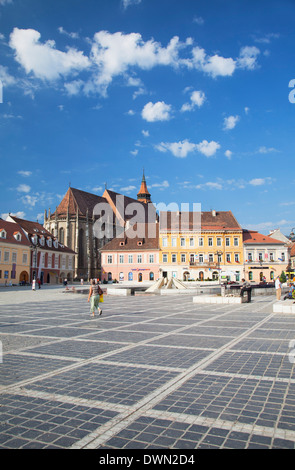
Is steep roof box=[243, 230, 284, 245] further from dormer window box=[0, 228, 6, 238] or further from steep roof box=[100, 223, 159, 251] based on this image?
dormer window box=[0, 228, 6, 238]

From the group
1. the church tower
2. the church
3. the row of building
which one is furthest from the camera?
Result: the church tower

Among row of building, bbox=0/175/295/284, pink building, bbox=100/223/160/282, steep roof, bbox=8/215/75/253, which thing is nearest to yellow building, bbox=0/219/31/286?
row of building, bbox=0/175/295/284

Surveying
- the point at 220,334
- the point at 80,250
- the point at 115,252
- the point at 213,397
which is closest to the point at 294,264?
the point at 115,252

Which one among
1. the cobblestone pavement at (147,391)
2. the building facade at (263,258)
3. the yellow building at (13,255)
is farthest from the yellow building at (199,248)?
the cobblestone pavement at (147,391)

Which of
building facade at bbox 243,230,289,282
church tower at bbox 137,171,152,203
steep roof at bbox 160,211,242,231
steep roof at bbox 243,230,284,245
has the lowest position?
building facade at bbox 243,230,289,282

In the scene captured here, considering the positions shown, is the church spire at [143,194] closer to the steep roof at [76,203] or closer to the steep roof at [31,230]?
the steep roof at [76,203]

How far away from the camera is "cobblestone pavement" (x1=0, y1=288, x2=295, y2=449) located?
11.5 feet

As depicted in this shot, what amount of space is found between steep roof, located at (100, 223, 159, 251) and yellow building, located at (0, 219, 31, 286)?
13.9 meters

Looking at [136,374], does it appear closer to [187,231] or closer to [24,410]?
[24,410]

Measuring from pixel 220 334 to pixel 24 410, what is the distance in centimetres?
639

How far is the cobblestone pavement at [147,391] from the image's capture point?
3.49 m

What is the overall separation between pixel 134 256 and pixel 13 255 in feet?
65.9

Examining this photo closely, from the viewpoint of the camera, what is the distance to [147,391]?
4.83 meters

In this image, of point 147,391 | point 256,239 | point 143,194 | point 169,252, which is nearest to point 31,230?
point 169,252
